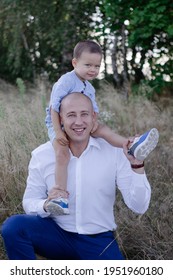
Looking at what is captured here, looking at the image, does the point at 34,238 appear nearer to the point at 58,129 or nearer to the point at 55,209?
the point at 55,209

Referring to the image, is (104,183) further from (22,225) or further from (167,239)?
(167,239)

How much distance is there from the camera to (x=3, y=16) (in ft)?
38.7

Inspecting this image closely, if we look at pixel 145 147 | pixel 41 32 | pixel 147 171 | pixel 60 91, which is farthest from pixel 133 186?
pixel 41 32

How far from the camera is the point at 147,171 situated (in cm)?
508

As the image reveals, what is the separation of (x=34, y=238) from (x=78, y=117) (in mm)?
773

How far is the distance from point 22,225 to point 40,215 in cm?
14

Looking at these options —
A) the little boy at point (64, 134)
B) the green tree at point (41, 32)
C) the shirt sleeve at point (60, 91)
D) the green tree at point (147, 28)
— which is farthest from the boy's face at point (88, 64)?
the green tree at point (41, 32)

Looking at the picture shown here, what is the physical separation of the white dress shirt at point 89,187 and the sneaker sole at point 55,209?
96mm

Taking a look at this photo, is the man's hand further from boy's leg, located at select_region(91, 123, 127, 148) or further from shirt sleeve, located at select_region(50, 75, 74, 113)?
shirt sleeve, located at select_region(50, 75, 74, 113)

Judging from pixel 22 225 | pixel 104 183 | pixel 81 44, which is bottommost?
pixel 22 225

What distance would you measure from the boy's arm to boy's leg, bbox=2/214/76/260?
0.50 m

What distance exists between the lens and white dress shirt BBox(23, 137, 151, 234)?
3.20 m

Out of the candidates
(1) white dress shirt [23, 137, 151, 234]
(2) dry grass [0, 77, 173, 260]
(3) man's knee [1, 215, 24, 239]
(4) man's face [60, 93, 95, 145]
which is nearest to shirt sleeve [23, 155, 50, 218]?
(1) white dress shirt [23, 137, 151, 234]
